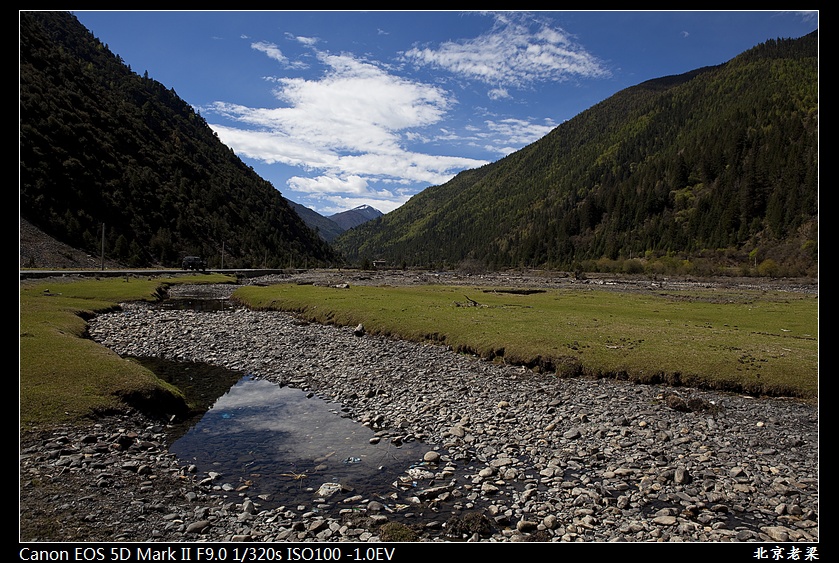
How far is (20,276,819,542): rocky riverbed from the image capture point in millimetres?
9113

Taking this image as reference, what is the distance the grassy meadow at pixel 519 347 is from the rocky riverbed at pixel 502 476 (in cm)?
141

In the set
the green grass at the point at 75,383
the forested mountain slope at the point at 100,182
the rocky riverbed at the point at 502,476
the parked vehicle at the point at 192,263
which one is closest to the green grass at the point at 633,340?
the rocky riverbed at the point at 502,476

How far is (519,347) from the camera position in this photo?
84.0ft

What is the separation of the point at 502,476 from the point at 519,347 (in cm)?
1443

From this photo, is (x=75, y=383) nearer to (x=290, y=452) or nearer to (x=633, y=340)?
(x=290, y=452)

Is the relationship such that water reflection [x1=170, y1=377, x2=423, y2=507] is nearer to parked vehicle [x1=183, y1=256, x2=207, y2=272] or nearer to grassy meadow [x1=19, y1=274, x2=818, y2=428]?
grassy meadow [x1=19, y1=274, x2=818, y2=428]

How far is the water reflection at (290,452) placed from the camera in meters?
11.1

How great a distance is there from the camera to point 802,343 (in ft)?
89.6

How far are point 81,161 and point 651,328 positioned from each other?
168 meters

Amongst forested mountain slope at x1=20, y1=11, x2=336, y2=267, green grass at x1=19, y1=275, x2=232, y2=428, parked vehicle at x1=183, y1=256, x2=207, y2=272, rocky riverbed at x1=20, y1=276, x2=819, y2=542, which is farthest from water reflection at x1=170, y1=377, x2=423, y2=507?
forested mountain slope at x1=20, y1=11, x2=336, y2=267

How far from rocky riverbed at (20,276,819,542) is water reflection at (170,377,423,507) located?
34cm

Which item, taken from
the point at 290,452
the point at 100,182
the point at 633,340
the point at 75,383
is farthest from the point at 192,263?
the point at 290,452
